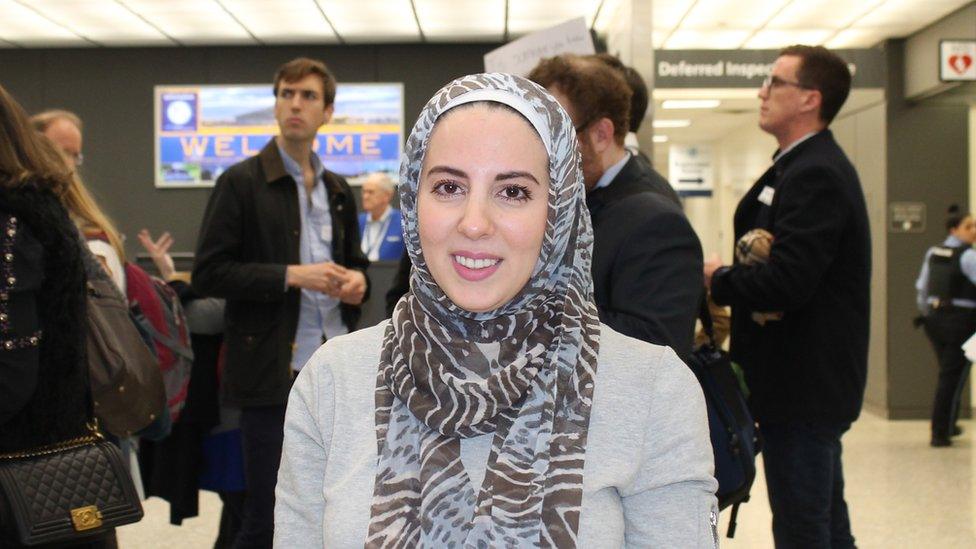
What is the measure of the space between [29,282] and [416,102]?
783cm

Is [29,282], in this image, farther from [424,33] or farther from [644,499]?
[424,33]

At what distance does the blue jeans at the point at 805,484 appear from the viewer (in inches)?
102

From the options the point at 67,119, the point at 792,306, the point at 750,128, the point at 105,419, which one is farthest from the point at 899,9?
the point at 105,419

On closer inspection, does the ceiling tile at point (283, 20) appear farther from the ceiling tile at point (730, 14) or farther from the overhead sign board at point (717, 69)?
the ceiling tile at point (730, 14)

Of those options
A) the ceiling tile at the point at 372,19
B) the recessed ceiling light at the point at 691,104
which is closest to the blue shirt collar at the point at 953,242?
the recessed ceiling light at the point at 691,104

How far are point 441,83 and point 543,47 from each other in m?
6.22

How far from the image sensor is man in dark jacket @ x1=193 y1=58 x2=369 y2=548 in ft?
9.52

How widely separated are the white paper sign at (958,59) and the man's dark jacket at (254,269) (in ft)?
17.3

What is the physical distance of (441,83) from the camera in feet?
31.0

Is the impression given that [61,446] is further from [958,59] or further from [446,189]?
[958,59]

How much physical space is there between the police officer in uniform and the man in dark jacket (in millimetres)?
5615

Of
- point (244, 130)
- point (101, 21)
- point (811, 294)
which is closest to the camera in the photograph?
point (811, 294)

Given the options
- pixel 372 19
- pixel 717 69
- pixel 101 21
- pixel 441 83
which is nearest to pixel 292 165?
pixel 717 69

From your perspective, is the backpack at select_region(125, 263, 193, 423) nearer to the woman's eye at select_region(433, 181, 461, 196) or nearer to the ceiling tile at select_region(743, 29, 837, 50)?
the woman's eye at select_region(433, 181, 461, 196)
